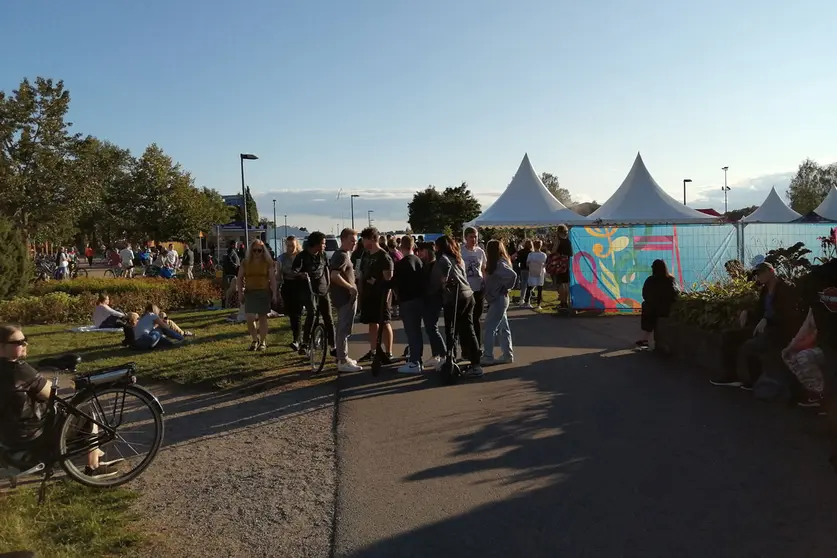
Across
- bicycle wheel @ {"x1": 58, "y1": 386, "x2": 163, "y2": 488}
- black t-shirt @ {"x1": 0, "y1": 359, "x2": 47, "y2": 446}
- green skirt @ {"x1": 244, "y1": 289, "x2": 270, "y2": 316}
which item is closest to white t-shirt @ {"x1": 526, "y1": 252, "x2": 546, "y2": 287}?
green skirt @ {"x1": 244, "y1": 289, "x2": 270, "y2": 316}

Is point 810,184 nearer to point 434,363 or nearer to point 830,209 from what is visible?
point 830,209

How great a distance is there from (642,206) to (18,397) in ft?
77.8

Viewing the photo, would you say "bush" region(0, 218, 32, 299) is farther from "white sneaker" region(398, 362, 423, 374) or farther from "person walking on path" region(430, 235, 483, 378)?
"person walking on path" region(430, 235, 483, 378)

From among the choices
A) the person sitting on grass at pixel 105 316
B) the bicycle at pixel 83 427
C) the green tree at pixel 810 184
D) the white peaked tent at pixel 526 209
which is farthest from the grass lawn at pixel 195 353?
the green tree at pixel 810 184

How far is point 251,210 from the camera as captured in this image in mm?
102125

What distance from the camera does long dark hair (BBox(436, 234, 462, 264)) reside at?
8320 mm

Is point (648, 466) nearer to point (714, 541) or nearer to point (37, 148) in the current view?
point (714, 541)

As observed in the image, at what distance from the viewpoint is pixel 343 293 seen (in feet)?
28.3

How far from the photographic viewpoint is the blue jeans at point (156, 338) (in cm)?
1080

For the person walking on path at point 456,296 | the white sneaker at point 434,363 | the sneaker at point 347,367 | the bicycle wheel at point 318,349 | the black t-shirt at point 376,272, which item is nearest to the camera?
the person walking on path at point 456,296

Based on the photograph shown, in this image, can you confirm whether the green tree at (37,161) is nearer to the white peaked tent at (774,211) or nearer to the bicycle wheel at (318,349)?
the bicycle wheel at (318,349)

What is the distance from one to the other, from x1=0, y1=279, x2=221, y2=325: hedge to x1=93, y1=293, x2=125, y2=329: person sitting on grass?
2.23m

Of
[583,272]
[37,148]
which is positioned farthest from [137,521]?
[37,148]

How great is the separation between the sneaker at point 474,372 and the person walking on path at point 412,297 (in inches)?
25.7
